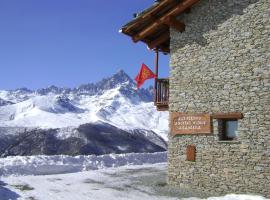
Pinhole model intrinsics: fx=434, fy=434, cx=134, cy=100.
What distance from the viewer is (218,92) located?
16.8m

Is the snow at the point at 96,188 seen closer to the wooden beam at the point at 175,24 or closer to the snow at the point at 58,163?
the snow at the point at 58,163

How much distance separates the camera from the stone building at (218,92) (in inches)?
615

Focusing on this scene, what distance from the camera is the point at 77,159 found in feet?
85.7

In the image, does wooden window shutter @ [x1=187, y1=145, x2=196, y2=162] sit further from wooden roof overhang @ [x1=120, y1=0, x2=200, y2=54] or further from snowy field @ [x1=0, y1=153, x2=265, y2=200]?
wooden roof overhang @ [x1=120, y1=0, x2=200, y2=54]

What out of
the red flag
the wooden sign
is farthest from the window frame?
the red flag

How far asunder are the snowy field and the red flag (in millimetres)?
4559

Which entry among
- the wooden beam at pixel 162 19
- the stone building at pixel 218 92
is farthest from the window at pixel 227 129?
the wooden beam at pixel 162 19

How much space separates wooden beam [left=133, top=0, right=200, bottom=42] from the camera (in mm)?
17802

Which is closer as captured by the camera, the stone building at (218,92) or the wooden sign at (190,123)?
the stone building at (218,92)

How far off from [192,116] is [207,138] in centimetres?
113

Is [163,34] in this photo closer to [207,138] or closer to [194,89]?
[194,89]

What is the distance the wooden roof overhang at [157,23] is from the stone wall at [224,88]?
0.50 metres

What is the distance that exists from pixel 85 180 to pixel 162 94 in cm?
526

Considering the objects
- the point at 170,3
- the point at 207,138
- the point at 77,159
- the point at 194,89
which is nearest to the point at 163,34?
the point at 170,3
